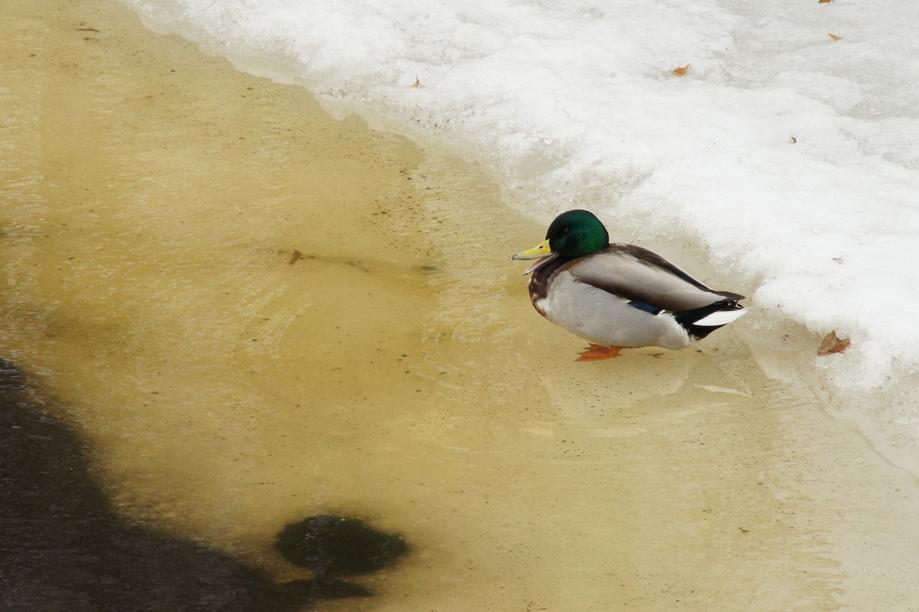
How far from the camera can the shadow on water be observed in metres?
2.94

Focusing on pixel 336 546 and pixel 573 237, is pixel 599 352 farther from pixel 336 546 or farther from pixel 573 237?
pixel 336 546

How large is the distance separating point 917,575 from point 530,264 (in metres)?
2.13

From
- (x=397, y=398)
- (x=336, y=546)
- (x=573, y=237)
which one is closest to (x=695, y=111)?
(x=573, y=237)

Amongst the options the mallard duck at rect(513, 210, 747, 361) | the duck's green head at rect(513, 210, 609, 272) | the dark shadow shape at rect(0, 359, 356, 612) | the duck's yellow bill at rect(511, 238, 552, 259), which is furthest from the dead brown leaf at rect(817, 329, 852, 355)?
the dark shadow shape at rect(0, 359, 356, 612)

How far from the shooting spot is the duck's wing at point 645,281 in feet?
13.2

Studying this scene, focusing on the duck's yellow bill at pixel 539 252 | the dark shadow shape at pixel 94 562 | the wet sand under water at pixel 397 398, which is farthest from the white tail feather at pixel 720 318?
the dark shadow shape at pixel 94 562

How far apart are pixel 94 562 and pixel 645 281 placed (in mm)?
2087

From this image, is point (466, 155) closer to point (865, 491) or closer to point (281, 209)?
point (281, 209)

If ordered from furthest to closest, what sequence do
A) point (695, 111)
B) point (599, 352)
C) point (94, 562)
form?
point (695, 111), point (599, 352), point (94, 562)

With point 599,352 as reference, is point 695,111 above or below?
above

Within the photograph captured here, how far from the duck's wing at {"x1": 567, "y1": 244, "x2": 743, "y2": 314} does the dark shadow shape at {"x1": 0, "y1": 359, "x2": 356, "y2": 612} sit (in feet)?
5.25

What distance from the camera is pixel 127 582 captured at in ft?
9.79

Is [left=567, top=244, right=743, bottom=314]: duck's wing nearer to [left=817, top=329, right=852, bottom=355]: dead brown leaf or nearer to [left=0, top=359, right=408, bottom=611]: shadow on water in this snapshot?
[left=817, top=329, right=852, bottom=355]: dead brown leaf

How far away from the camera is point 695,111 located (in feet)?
19.0
